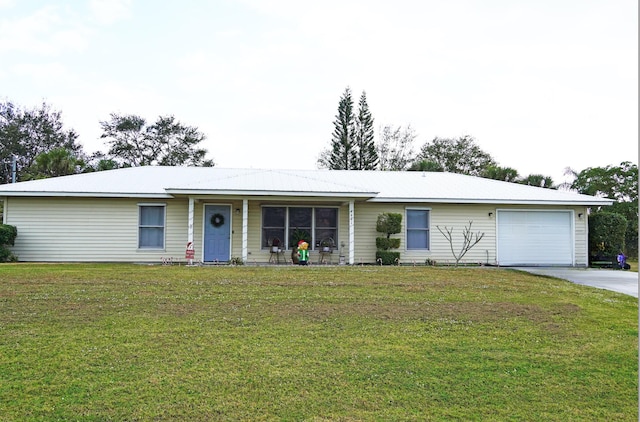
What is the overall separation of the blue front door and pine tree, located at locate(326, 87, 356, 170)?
21.7 meters

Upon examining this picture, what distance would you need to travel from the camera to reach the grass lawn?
14.0 ft

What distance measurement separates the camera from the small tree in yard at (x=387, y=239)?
49.1ft

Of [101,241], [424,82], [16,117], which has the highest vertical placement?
[16,117]

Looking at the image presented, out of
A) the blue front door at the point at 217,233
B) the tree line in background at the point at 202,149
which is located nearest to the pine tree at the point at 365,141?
the tree line in background at the point at 202,149

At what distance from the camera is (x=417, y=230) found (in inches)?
632

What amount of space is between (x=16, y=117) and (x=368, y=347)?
40777mm

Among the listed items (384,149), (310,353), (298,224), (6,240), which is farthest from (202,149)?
(310,353)

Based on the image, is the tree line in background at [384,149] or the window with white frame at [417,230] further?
the tree line in background at [384,149]

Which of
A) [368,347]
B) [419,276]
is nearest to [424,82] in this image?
[419,276]

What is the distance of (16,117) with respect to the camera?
37.0m

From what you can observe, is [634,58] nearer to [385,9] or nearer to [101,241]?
[385,9]

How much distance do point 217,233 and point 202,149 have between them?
83.2 ft

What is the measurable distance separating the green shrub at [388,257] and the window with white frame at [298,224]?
1597 millimetres

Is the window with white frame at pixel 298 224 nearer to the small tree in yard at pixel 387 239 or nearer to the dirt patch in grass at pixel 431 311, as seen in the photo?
the small tree in yard at pixel 387 239
